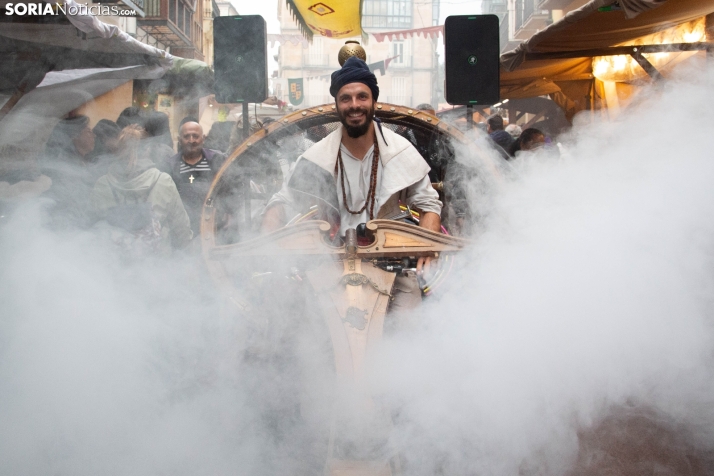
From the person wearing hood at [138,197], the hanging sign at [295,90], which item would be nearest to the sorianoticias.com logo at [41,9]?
the person wearing hood at [138,197]

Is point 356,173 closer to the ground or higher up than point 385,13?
closer to the ground

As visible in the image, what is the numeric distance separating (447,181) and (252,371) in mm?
1866

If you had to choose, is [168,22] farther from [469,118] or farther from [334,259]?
[334,259]

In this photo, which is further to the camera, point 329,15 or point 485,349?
point 329,15

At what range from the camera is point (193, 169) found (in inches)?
191

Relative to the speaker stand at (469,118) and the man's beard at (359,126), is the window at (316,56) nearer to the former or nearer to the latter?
the speaker stand at (469,118)

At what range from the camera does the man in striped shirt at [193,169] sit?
477 centimetres

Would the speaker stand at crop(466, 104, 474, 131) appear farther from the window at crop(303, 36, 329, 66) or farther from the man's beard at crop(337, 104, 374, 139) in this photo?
the window at crop(303, 36, 329, 66)

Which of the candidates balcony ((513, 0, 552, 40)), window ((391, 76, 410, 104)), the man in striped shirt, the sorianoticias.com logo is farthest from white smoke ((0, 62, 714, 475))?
window ((391, 76, 410, 104))

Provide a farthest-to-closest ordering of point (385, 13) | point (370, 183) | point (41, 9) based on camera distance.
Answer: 1. point (385, 13)
2. point (41, 9)
3. point (370, 183)

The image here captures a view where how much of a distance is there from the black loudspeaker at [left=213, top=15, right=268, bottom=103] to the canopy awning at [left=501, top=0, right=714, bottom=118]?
2.78m

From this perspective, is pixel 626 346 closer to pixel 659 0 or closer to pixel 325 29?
pixel 659 0

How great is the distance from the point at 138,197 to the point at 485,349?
102 inches

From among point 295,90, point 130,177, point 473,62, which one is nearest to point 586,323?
point 473,62
